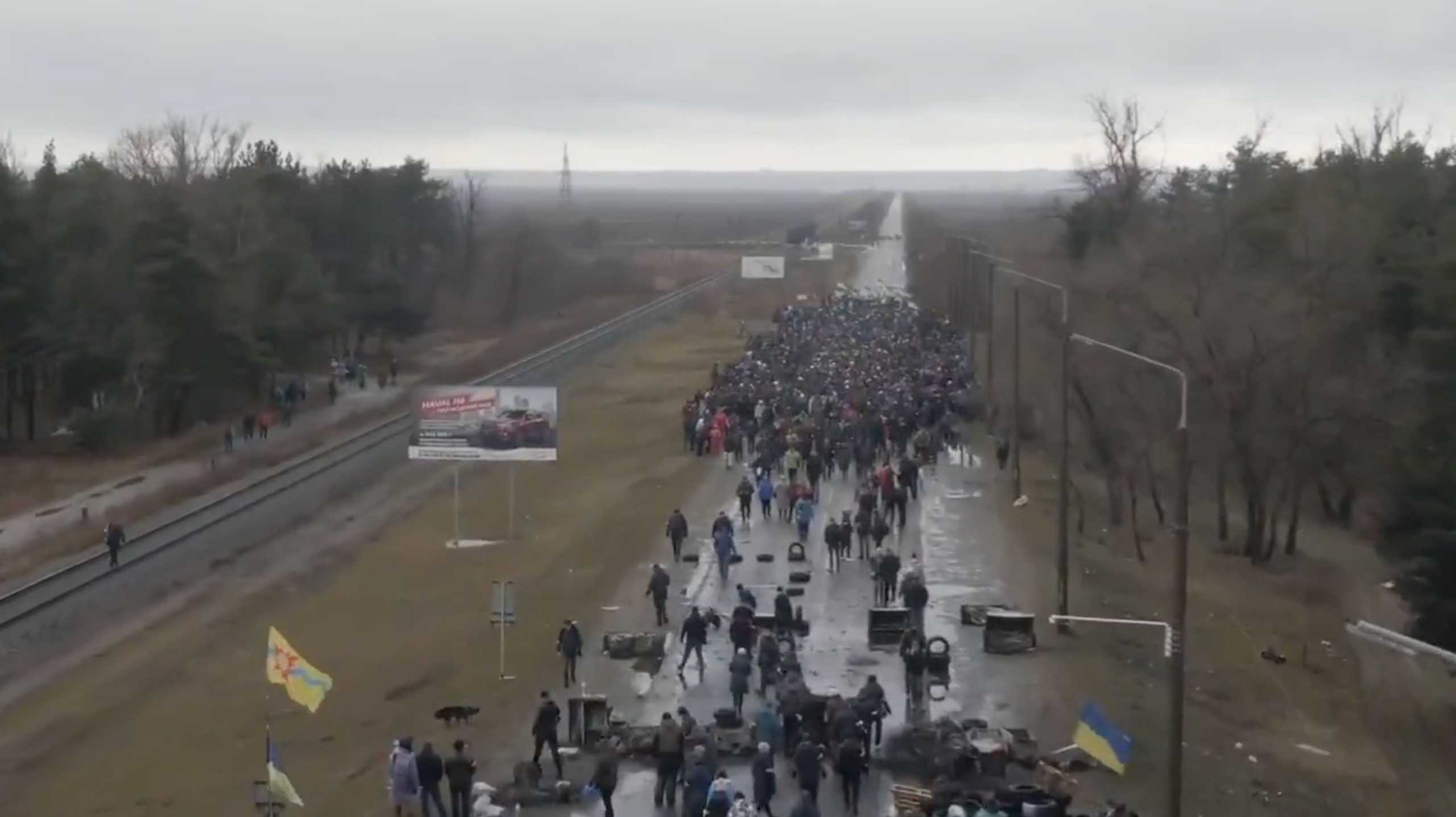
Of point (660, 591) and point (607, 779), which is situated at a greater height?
point (607, 779)

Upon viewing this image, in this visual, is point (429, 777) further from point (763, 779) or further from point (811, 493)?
point (811, 493)

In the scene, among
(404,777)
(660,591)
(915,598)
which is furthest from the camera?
(660,591)

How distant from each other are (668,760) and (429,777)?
2.57 m

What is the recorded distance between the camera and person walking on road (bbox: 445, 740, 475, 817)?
1711 centimetres

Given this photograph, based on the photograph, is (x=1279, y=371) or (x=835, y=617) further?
(x=1279, y=371)

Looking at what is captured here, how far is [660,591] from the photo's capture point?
2588 cm

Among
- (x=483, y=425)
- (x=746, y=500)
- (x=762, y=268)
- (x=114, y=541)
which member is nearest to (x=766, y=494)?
(x=746, y=500)

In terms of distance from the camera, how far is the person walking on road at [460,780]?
56.1 feet

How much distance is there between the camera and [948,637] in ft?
85.1

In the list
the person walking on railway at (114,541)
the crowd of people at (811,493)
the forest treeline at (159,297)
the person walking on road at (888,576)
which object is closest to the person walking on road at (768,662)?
the crowd of people at (811,493)

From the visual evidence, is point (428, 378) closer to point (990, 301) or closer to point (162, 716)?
point (990, 301)

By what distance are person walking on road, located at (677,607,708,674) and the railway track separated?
1013cm

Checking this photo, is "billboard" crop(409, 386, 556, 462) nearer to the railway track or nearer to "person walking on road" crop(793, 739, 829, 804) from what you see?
the railway track

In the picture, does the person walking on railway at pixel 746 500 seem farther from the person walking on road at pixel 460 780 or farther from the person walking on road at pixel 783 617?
the person walking on road at pixel 460 780
